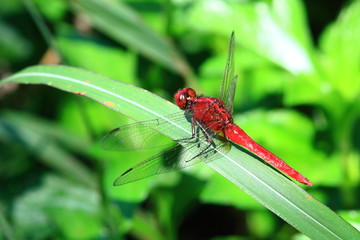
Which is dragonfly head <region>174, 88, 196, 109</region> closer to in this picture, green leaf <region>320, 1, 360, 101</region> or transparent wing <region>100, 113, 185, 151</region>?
transparent wing <region>100, 113, 185, 151</region>

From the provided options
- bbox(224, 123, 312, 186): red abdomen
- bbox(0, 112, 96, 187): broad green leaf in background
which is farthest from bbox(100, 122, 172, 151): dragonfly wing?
bbox(0, 112, 96, 187): broad green leaf in background

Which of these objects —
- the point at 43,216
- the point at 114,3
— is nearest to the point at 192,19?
the point at 114,3

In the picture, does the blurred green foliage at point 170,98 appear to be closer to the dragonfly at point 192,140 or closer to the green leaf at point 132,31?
the green leaf at point 132,31

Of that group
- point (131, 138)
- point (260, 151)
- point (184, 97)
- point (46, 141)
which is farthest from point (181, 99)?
point (46, 141)

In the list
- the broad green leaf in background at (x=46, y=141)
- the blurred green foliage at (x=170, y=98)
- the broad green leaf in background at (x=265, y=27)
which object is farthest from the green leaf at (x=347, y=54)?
the broad green leaf in background at (x=46, y=141)

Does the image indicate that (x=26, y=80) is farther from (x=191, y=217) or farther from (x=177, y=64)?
(x=191, y=217)
